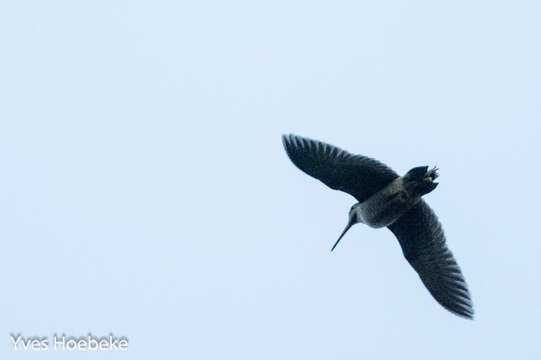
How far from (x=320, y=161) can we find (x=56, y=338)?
16.1ft

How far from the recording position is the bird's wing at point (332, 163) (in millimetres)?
13422

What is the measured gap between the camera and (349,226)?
14.9 metres

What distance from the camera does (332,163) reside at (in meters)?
13.5

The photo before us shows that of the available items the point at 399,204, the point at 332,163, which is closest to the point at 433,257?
the point at 399,204

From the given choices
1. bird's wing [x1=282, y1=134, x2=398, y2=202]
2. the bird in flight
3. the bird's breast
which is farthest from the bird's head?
bird's wing [x1=282, y1=134, x2=398, y2=202]

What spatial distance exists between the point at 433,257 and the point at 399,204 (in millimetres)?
1491

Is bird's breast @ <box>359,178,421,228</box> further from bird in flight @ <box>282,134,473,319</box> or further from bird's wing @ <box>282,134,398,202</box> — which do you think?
bird's wing @ <box>282,134,398,202</box>

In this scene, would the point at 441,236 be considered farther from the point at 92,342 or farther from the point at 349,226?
the point at 92,342

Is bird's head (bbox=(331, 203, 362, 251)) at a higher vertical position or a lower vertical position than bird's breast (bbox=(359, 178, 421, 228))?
higher

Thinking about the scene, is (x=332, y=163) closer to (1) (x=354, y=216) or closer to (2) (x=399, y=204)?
(2) (x=399, y=204)

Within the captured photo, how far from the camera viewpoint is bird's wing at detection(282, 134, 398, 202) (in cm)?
1342

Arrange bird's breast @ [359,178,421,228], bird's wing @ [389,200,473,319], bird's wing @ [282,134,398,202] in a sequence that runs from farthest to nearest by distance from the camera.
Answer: bird's wing @ [389,200,473,319], bird's breast @ [359,178,421,228], bird's wing @ [282,134,398,202]

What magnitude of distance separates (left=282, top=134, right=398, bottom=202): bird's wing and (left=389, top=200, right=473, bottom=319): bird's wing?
1.08 metres

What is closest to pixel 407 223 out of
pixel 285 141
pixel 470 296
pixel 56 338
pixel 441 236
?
pixel 441 236
